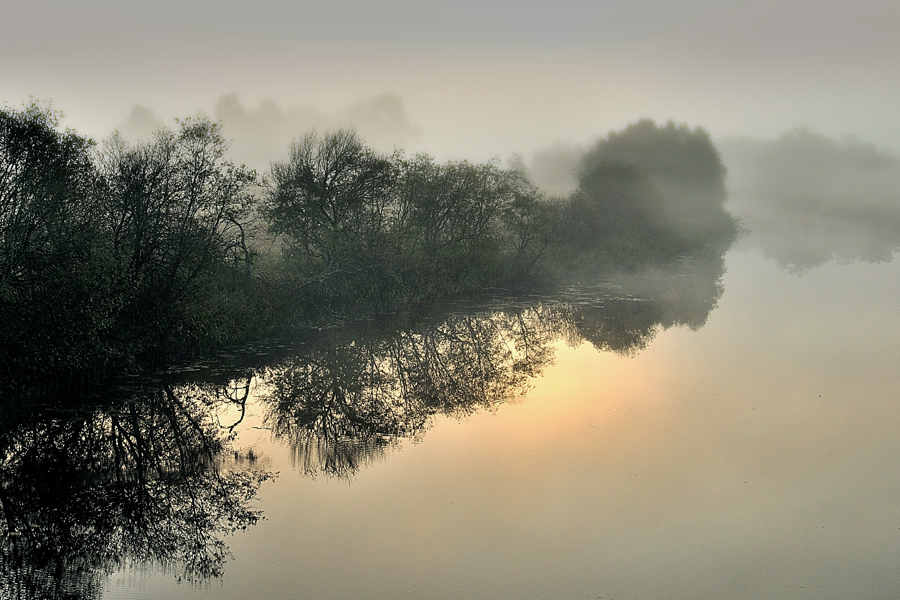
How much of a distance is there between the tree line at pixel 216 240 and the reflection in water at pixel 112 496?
64.6 inches

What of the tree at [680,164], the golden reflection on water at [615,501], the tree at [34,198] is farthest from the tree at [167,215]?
the tree at [680,164]

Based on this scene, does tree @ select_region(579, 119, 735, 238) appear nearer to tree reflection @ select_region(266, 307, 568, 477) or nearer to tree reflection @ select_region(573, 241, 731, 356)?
tree reflection @ select_region(573, 241, 731, 356)

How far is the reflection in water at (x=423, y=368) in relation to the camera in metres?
9.62

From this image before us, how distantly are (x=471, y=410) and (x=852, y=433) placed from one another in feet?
16.3

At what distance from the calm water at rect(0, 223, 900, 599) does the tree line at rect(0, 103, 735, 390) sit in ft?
4.31

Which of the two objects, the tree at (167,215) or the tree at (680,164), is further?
the tree at (680,164)

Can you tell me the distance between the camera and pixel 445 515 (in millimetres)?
6840

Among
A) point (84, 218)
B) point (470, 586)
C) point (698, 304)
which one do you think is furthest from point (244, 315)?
point (698, 304)

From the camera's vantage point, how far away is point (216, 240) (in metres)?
14.7

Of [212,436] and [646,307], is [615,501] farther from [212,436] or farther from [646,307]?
[646,307]

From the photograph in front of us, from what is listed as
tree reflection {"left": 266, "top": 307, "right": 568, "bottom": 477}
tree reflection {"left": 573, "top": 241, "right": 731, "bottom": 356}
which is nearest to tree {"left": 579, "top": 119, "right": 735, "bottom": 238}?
tree reflection {"left": 573, "top": 241, "right": 731, "bottom": 356}

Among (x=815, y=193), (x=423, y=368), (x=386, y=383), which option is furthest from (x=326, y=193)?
(x=815, y=193)

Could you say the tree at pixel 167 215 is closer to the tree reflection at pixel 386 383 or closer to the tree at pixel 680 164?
the tree reflection at pixel 386 383

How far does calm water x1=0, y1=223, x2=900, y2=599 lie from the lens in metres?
5.75
